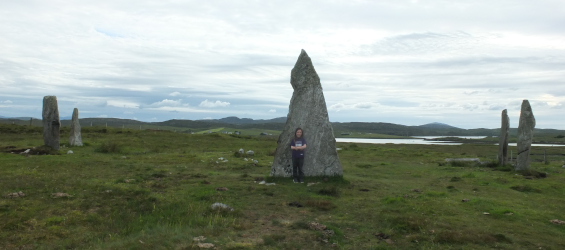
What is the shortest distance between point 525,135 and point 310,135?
12659mm

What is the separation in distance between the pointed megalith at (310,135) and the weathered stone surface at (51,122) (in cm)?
1683

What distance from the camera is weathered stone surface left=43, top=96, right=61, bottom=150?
24.5 meters

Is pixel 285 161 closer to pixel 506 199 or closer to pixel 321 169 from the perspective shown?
pixel 321 169

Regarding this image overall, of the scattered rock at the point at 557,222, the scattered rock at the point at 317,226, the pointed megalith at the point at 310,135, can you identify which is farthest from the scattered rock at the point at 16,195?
the scattered rock at the point at 557,222

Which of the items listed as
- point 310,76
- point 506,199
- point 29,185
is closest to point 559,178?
point 506,199

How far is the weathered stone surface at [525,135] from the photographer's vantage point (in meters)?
20.2

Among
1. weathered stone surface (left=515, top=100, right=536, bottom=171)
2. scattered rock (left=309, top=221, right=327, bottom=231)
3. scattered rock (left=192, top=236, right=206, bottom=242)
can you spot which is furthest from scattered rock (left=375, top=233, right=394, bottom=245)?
weathered stone surface (left=515, top=100, right=536, bottom=171)

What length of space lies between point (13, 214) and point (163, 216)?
3470 millimetres

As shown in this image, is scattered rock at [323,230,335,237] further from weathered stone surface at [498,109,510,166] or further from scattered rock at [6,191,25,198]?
weathered stone surface at [498,109,510,166]

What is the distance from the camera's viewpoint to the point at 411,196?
1265 cm

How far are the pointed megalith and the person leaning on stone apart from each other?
55 cm

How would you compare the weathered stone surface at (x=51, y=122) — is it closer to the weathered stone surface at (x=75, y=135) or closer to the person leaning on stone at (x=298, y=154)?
the weathered stone surface at (x=75, y=135)

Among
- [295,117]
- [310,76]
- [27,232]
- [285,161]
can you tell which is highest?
[310,76]

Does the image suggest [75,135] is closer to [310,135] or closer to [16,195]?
[16,195]
